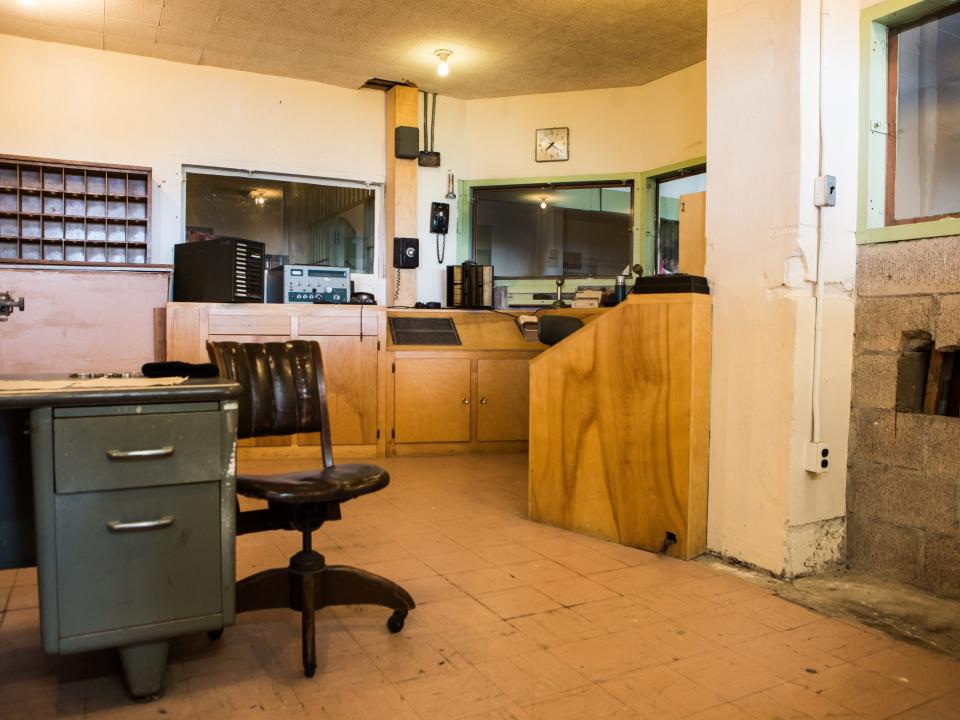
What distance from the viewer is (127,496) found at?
1706mm

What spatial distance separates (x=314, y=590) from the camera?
2.04 meters

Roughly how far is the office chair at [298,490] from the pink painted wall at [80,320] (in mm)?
2676

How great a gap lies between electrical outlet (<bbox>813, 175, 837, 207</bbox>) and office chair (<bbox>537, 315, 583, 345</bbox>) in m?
1.39

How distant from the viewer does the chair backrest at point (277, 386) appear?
Answer: 7.39 feet

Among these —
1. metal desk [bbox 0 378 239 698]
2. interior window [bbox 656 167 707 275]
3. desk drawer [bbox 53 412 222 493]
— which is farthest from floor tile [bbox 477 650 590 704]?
interior window [bbox 656 167 707 275]

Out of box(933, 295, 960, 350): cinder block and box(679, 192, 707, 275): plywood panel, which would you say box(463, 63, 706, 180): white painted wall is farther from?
box(933, 295, 960, 350): cinder block

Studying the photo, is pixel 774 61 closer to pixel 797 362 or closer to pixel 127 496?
pixel 797 362

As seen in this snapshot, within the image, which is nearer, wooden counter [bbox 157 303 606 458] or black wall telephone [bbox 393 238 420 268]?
wooden counter [bbox 157 303 606 458]

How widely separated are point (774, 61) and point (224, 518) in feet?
8.22

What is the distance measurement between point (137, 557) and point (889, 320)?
2.63m

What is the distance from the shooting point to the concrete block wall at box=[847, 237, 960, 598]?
8.23 ft

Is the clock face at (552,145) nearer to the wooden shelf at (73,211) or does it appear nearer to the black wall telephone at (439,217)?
the black wall telephone at (439,217)

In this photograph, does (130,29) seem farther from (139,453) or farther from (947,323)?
(947,323)

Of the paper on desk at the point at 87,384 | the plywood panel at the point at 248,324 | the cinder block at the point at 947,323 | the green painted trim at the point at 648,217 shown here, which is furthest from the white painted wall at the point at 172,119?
the cinder block at the point at 947,323
